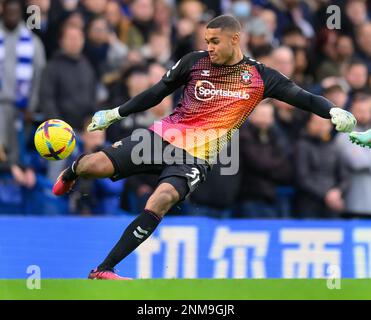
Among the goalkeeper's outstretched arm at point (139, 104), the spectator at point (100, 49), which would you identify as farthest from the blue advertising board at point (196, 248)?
the spectator at point (100, 49)

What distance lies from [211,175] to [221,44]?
4.06 meters

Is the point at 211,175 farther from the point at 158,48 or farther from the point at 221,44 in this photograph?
the point at 221,44

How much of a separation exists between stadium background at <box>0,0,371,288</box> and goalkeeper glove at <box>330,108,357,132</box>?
3.07 m

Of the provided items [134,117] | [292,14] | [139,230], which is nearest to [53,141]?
[139,230]

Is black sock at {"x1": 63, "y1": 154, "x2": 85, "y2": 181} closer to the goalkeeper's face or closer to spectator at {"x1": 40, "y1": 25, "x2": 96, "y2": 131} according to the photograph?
the goalkeeper's face

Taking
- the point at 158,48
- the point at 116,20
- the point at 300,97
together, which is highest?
the point at 116,20

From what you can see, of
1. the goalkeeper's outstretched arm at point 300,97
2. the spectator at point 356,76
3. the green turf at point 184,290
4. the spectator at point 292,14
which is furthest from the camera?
the spectator at point 292,14

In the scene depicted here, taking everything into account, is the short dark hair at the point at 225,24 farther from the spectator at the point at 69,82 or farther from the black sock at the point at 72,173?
the spectator at the point at 69,82

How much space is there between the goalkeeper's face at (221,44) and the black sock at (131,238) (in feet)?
5.10

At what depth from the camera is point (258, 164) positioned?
550 inches

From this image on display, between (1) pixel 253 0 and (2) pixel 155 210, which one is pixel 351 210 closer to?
(1) pixel 253 0

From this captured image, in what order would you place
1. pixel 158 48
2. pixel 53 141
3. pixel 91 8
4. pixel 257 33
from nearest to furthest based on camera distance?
1. pixel 53 141
2. pixel 91 8
3. pixel 158 48
4. pixel 257 33

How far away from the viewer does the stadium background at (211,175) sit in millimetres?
12438
